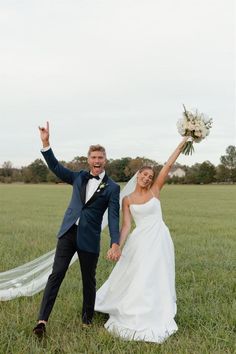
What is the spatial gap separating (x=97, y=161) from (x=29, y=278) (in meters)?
2.81

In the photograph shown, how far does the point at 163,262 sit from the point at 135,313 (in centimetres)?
73

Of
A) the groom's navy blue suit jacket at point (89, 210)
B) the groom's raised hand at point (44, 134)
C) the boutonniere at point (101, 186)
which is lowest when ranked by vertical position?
the groom's navy blue suit jacket at point (89, 210)

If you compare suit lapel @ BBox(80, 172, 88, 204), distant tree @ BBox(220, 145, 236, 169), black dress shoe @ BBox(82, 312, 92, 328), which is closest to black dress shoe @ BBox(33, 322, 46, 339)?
black dress shoe @ BBox(82, 312, 92, 328)

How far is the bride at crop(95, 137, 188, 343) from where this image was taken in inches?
232

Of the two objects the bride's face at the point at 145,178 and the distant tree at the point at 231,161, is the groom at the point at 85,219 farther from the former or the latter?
the distant tree at the point at 231,161

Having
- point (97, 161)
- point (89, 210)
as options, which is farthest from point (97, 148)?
point (89, 210)

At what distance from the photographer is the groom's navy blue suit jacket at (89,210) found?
5.85 meters

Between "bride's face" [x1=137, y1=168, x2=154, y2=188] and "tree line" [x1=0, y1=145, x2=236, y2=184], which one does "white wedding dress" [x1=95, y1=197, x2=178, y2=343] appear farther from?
"tree line" [x1=0, y1=145, x2=236, y2=184]

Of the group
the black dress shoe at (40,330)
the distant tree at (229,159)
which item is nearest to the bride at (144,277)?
the black dress shoe at (40,330)

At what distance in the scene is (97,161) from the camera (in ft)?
19.3

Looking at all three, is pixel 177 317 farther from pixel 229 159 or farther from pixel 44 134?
pixel 229 159

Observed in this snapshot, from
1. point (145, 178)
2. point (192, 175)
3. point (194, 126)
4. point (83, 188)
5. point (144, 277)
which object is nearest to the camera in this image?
point (83, 188)

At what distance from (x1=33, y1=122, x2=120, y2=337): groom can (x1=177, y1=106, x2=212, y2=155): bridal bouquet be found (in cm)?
151

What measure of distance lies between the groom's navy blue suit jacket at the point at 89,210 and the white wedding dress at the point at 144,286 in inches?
19.9
